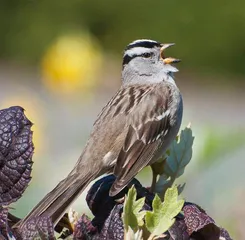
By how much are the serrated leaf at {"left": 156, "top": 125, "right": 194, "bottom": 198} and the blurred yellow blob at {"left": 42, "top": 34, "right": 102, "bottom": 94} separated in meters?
3.02

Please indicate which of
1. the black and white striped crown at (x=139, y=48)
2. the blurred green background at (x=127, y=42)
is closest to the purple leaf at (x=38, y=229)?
the black and white striped crown at (x=139, y=48)

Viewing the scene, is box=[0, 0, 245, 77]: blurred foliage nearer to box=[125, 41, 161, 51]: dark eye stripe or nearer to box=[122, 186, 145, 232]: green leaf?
box=[125, 41, 161, 51]: dark eye stripe

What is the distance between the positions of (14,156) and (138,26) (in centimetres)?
1008

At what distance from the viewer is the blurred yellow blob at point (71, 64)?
4.48 metres

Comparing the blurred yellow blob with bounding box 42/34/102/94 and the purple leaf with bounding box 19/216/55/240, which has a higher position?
the blurred yellow blob with bounding box 42/34/102/94

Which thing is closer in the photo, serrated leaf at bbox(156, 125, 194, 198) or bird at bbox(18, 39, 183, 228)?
serrated leaf at bbox(156, 125, 194, 198)

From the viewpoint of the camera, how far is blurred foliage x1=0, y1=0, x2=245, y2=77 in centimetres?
1071

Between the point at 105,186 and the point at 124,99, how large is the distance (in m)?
1.73

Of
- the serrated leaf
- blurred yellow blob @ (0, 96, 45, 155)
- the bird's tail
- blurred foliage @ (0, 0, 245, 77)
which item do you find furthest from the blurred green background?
the serrated leaf

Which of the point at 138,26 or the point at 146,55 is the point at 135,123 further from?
the point at 138,26

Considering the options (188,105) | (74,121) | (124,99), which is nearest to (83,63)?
(124,99)

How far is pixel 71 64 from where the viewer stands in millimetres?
4602

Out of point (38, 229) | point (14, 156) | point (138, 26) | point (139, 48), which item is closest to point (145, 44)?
point (139, 48)

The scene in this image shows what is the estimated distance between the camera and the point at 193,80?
1146 centimetres
